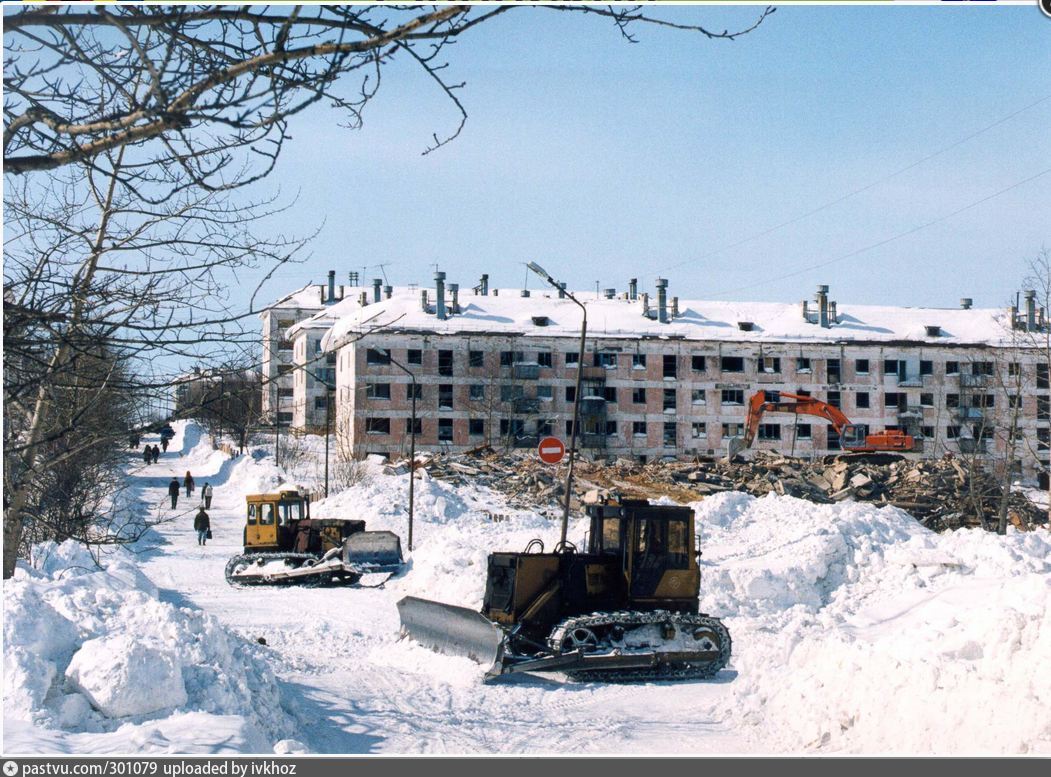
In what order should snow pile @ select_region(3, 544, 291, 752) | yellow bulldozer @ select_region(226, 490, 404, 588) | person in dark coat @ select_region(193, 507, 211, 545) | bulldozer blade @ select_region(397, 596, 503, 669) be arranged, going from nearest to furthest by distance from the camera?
snow pile @ select_region(3, 544, 291, 752) → bulldozer blade @ select_region(397, 596, 503, 669) → yellow bulldozer @ select_region(226, 490, 404, 588) → person in dark coat @ select_region(193, 507, 211, 545)

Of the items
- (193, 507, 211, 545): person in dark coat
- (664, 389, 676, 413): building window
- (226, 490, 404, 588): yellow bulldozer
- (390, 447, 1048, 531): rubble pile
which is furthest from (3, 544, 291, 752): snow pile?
(664, 389, 676, 413): building window

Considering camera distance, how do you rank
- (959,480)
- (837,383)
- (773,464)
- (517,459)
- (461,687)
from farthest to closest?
1. (837,383)
2. (517,459)
3. (773,464)
4. (959,480)
5. (461,687)

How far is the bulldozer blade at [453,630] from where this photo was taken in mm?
13922

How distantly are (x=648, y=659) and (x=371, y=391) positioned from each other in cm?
4679

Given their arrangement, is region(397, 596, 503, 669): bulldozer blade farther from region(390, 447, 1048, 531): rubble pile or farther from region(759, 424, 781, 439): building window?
region(759, 424, 781, 439): building window

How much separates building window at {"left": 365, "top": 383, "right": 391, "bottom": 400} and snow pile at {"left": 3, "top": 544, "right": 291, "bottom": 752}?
4761 centimetres

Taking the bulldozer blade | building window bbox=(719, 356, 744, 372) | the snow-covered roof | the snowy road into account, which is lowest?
the snowy road

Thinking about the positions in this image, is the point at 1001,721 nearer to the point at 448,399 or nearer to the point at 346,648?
the point at 346,648

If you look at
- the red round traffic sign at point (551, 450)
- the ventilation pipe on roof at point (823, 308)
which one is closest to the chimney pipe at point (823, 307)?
Result: the ventilation pipe on roof at point (823, 308)

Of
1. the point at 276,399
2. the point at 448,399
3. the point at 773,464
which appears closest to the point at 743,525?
the point at 773,464

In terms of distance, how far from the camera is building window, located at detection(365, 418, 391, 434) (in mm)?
59031

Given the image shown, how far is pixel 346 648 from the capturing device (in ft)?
54.1

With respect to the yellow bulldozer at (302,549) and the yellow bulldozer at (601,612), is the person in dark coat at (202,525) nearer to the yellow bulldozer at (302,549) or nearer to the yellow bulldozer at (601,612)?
the yellow bulldozer at (302,549)

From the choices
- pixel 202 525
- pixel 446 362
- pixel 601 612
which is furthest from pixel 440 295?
pixel 601 612
